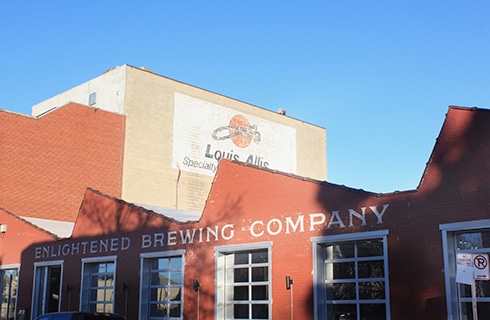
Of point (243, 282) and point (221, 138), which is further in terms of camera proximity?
point (221, 138)

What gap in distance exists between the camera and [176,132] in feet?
138

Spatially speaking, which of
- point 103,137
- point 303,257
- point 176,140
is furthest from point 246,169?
point 176,140

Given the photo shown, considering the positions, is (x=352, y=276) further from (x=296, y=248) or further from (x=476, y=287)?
(x=476, y=287)

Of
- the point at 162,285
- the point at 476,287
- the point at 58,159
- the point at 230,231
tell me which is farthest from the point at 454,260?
the point at 58,159

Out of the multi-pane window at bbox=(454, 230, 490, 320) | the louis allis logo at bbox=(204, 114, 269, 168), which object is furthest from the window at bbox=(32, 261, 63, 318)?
the louis allis logo at bbox=(204, 114, 269, 168)

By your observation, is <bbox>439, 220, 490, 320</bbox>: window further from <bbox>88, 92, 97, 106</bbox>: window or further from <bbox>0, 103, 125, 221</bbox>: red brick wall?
<bbox>88, 92, 97, 106</bbox>: window

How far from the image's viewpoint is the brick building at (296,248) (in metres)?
13.8

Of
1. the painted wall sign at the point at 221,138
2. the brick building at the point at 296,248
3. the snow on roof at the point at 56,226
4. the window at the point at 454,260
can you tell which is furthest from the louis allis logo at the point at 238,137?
the window at the point at 454,260

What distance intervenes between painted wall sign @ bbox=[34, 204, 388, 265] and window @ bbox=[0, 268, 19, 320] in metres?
2.57

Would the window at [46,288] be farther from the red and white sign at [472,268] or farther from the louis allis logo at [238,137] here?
the louis allis logo at [238,137]

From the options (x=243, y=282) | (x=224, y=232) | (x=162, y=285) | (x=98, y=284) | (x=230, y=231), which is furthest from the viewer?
(x=98, y=284)

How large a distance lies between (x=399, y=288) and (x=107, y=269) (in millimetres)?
11848

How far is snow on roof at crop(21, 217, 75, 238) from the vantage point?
27328 millimetres

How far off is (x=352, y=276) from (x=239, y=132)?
31.2 m
